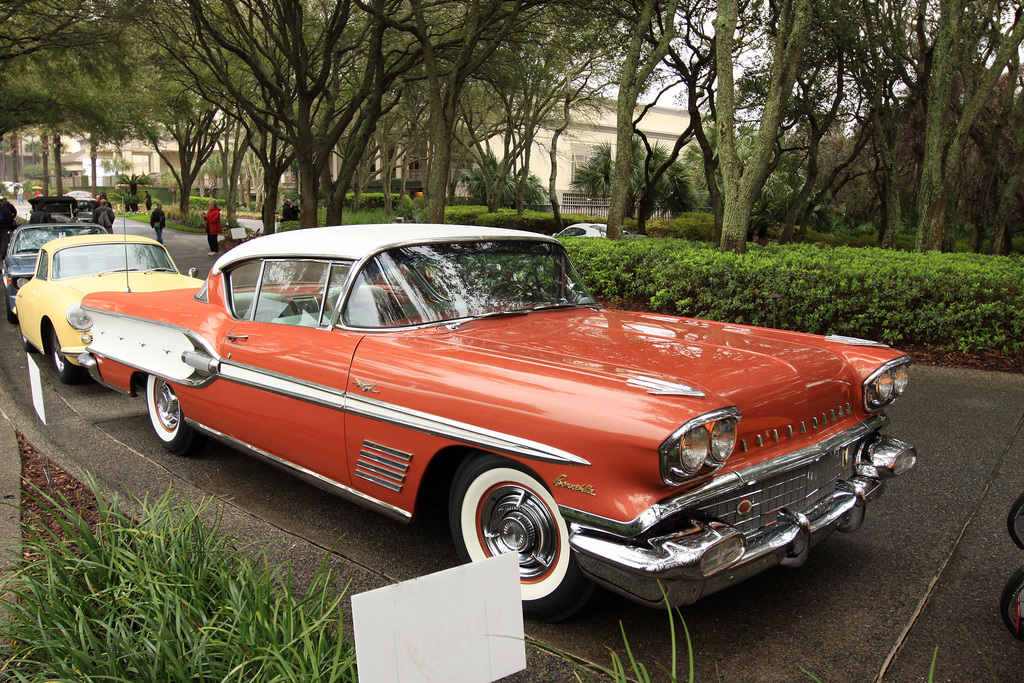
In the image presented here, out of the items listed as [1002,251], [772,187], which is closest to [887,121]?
[1002,251]

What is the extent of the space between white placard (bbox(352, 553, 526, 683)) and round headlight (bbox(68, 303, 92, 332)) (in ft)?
16.6

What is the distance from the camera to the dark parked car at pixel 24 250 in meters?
11.3

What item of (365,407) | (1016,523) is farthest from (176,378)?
(1016,523)

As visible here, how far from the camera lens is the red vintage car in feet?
8.88

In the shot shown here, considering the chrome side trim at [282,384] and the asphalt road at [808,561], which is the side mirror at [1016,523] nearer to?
the asphalt road at [808,561]

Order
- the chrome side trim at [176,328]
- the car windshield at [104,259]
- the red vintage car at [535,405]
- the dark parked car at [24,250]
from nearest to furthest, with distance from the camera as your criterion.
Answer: the red vintage car at [535,405], the chrome side trim at [176,328], the car windshield at [104,259], the dark parked car at [24,250]

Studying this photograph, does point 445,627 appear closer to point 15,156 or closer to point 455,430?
point 455,430

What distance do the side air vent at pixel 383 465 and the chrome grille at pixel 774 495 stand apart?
131cm

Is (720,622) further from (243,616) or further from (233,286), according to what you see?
(233,286)

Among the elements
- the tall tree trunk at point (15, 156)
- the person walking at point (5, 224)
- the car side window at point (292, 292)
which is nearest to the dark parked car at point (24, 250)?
the person walking at point (5, 224)

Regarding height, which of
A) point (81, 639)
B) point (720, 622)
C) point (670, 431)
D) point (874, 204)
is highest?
point (874, 204)

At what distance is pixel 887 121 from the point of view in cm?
1836

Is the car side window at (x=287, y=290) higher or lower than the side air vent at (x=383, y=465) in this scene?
higher

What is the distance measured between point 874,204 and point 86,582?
32.2 metres
